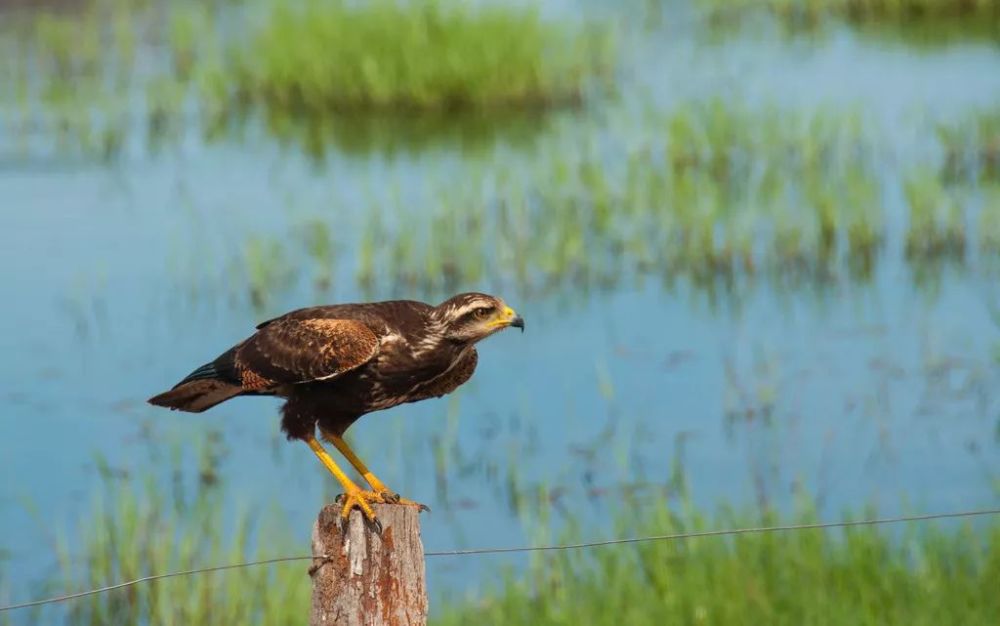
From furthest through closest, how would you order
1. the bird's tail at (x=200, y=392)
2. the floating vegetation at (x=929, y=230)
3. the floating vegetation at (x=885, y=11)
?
the floating vegetation at (x=885, y=11) < the floating vegetation at (x=929, y=230) < the bird's tail at (x=200, y=392)

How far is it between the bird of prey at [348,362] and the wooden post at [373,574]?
0.66 m

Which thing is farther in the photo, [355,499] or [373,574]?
[355,499]

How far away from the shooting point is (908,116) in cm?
1705

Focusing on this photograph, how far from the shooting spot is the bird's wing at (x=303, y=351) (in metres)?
6.08

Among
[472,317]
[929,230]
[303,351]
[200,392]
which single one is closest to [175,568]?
[200,392]

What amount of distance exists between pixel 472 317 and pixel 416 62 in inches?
460

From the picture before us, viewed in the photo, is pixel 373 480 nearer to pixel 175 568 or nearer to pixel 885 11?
pixel 175 568

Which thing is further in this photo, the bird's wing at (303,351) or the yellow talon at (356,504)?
the bird's wing at (303,351)

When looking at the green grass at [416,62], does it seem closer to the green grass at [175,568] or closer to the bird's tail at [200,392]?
the green grass at [175,568]

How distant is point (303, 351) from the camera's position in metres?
6.17

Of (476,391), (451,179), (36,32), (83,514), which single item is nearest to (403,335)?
(83,514)

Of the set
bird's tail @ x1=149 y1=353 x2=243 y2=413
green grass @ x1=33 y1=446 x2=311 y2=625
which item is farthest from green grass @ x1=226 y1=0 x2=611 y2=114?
bird's tail @ x1=149 y1=353 x2=243 y2=413

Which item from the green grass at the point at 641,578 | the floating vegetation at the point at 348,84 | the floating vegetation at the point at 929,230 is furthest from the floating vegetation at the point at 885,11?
the green grass at the point at 641,578

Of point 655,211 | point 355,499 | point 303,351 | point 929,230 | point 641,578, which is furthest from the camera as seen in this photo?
point 655,211
